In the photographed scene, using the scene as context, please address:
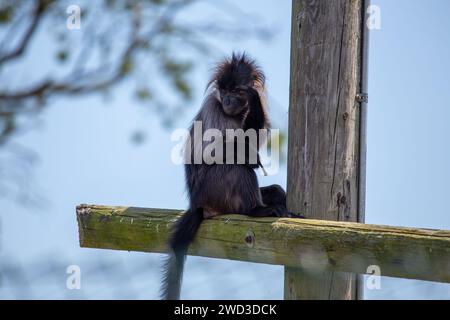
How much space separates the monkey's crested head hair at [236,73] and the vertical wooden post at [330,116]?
1.23 m

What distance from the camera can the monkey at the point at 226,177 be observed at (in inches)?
214

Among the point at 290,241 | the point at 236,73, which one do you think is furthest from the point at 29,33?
the point at 236,73

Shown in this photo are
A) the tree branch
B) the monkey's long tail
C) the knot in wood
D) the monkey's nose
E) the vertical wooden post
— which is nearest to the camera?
the tree branch

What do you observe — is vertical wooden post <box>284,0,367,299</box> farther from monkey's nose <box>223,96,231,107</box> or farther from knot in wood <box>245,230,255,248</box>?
monkey's nose <box>223,96,231,107</box>

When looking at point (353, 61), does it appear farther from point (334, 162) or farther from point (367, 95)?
point (334, 162)

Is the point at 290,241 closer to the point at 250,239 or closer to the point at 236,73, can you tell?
the point at 250,239

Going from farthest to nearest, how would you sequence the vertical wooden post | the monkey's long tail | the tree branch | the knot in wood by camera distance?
the monkey's long tail
the vertical wooden post
the knot in wood
the tree branch

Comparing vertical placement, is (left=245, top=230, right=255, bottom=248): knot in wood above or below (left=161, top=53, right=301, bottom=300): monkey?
below

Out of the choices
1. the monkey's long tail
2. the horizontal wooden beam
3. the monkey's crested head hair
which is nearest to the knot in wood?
the horizontal wooden beam

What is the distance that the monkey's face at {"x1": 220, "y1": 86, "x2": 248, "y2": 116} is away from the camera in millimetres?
6160

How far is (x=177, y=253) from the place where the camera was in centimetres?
543

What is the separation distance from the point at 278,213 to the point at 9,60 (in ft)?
8.93

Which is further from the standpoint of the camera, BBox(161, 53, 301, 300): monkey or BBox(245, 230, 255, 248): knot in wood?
BBox(161, 53, 301, 300): monkey
